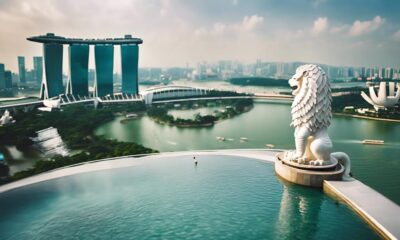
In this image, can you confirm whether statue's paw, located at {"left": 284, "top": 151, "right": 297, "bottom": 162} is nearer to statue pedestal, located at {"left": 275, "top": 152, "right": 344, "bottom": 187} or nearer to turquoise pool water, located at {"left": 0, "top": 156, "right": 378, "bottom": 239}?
statue pedestal, located at {"left": 275, "top": 152, "right": 344, "bottom": 187}

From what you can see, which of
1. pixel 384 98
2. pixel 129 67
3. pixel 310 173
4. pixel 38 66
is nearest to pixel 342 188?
pixel 310 173

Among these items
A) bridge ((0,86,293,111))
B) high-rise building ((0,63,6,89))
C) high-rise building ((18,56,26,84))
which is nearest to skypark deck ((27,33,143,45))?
bridge ((0,86,293,111))

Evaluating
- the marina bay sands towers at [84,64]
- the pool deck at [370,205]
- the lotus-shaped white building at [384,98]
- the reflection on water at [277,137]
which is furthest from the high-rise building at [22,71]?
the pool deck at [370,205]

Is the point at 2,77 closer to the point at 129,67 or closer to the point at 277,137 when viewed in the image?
the point at 129,67

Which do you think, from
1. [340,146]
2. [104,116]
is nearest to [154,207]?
[340,146]

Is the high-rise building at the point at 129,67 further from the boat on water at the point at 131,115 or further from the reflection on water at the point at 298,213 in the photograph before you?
the reflection on water at the point at 298,213
